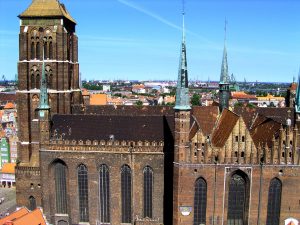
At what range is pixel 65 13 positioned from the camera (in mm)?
56000

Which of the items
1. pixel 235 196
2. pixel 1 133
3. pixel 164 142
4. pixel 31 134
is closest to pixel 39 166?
pixel 31 134

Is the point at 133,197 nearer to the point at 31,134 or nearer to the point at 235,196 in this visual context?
the point at 235,196

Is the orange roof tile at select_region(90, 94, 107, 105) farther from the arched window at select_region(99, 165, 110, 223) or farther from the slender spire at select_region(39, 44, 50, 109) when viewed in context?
the arched window at select_region(99, 165, 110, 223)

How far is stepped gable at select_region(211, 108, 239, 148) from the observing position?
41.5 meters

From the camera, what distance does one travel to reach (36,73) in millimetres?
54969

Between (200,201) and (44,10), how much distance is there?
3516 cm

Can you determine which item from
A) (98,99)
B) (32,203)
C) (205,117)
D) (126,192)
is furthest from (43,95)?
(98,99)

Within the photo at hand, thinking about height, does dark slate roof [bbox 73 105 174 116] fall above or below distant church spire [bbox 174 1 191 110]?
Result: below

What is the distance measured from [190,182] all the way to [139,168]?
9067 millimetres

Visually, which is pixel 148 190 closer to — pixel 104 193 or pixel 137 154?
pixel 137 154

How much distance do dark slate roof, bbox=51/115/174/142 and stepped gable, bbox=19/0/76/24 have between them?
14.9 meters

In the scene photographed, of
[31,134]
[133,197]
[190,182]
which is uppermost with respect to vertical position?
[31,134]

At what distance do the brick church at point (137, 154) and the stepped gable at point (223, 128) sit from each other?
0.63 ft

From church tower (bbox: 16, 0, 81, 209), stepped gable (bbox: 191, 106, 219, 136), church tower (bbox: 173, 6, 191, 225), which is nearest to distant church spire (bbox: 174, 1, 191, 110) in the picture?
church tower (bbox: 173, 6, 191, 225)
